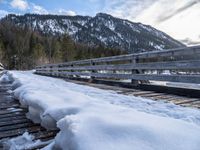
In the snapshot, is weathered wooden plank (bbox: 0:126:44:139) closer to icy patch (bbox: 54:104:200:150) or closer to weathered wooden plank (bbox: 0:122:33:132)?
weathered wooden plank (bbox: 0:122:33:132)

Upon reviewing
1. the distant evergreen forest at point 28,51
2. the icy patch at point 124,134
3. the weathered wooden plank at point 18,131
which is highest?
the distant evergreen forest at point 28,51

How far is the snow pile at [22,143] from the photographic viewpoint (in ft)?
7.66

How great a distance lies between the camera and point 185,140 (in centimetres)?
172

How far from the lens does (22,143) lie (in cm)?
246

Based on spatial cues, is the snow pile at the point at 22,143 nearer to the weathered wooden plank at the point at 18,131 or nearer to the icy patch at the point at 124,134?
the weathered wooden plank at the point at 18,131

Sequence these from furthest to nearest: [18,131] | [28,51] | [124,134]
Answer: [28,51]
[18,131]
[124,134]

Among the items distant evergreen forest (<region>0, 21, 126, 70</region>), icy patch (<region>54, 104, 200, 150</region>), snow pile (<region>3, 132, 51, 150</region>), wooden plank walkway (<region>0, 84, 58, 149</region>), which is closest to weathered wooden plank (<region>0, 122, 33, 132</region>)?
wooden plank walkway (<region>0, 84, 58, 149</region>)

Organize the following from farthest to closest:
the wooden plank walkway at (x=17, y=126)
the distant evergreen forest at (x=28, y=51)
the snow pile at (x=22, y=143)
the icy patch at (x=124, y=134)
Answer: the distant evergreen forest at (x=28, y=51), the wooden plank walkway at (x=17, y=126), the snow pile at (x=22, y=143), the icy patch at (x=124, y=134)

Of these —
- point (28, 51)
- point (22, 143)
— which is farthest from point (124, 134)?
point (28, 51)

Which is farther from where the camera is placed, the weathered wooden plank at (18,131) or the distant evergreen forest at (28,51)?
the distant evergreen forest at (28,51)

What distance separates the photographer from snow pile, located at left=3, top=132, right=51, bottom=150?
233cm

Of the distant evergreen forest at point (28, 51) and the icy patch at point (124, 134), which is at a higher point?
the distant evergreen forest at point (28, 51)

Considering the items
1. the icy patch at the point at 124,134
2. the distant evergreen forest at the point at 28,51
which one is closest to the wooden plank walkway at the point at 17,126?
the icy patch at the point at 124,134

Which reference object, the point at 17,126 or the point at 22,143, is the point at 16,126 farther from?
the point at 22,143
